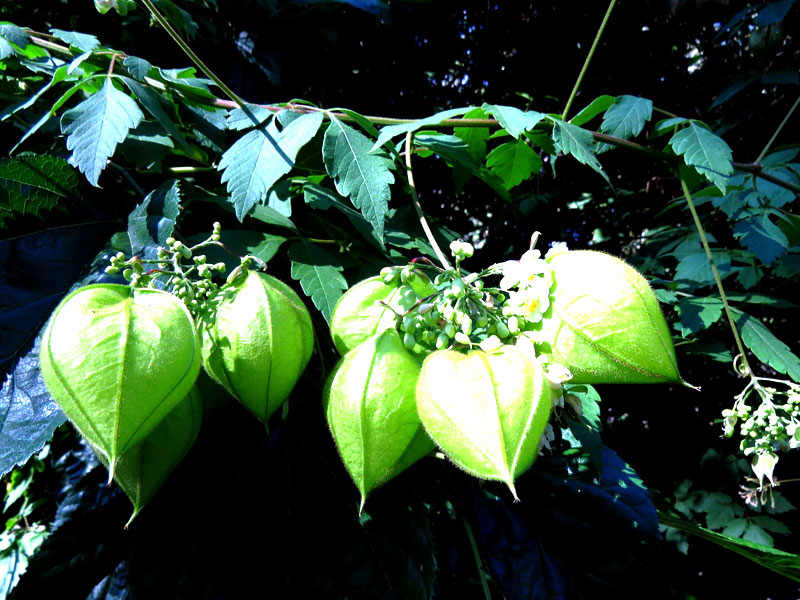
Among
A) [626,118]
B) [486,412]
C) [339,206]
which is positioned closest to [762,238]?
A: [626,118]

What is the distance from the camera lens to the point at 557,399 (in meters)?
1.05

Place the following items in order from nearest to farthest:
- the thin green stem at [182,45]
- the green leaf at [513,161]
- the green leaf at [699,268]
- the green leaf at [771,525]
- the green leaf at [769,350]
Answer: the thin green stem at [182,45] < the green leaf at [513,161] < the green leaf at [769,350] < the green leaf at [699,268] < the green leaf at [771,525]

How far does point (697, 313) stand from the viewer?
2.13m

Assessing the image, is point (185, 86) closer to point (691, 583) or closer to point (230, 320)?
point (230, 320)

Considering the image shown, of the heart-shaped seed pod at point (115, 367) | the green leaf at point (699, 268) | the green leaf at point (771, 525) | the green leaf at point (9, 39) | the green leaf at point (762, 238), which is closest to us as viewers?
the heart-shaped seed pod at point (115, 367)

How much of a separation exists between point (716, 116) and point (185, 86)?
338 cm

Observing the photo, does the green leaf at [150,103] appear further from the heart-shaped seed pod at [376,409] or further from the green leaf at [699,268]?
the green leaf at [699,268]

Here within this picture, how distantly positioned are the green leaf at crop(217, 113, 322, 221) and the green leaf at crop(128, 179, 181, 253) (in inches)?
5.0

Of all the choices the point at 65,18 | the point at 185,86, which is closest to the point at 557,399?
the point at 185,86

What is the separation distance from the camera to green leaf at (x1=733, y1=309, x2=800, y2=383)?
1950 millimetres

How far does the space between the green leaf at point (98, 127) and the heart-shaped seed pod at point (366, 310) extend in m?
0.56

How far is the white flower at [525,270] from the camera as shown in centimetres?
104

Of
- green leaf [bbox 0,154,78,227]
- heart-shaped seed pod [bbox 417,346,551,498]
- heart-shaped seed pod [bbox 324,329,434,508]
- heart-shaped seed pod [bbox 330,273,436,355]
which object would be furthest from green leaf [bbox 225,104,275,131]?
heart-shaped seed pod [bbox 417,346,551,498]

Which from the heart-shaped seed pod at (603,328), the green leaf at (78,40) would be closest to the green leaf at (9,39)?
the green leaf at (78,40)
